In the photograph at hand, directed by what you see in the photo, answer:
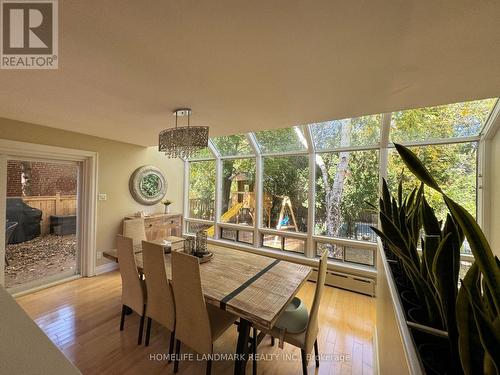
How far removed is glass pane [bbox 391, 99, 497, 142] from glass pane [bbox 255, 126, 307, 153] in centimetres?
133

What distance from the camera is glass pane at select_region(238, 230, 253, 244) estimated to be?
4.35 metres

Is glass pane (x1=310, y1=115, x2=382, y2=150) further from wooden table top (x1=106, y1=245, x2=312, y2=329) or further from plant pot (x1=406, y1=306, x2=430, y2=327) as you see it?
plant pot (x1=406, y1=306, x2=430, y2=327)

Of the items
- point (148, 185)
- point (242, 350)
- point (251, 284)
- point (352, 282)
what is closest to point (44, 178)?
point (148, 185)

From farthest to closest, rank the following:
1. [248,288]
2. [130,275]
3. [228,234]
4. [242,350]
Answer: [228,234], [130,275], [248,288], [242,350]

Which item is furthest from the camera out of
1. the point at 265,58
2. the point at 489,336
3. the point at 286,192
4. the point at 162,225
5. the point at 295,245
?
the point at 162,225

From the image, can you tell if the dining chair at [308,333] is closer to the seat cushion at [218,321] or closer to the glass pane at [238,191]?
the seat cushion at [218,321]

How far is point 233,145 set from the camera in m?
4.41

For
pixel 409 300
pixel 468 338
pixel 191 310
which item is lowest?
pixel 191 310

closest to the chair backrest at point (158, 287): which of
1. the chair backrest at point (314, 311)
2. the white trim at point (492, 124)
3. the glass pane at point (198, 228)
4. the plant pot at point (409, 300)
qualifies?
the chair backrest at point (314, 311)

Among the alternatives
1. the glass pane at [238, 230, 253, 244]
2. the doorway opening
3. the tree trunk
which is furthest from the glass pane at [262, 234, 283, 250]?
the doorway opening

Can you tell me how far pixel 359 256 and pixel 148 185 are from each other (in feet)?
13.1

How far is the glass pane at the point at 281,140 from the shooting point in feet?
11.8

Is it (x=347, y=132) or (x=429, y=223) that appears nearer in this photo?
(x=429, y=223)

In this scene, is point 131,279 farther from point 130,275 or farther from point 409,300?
point 409,300
